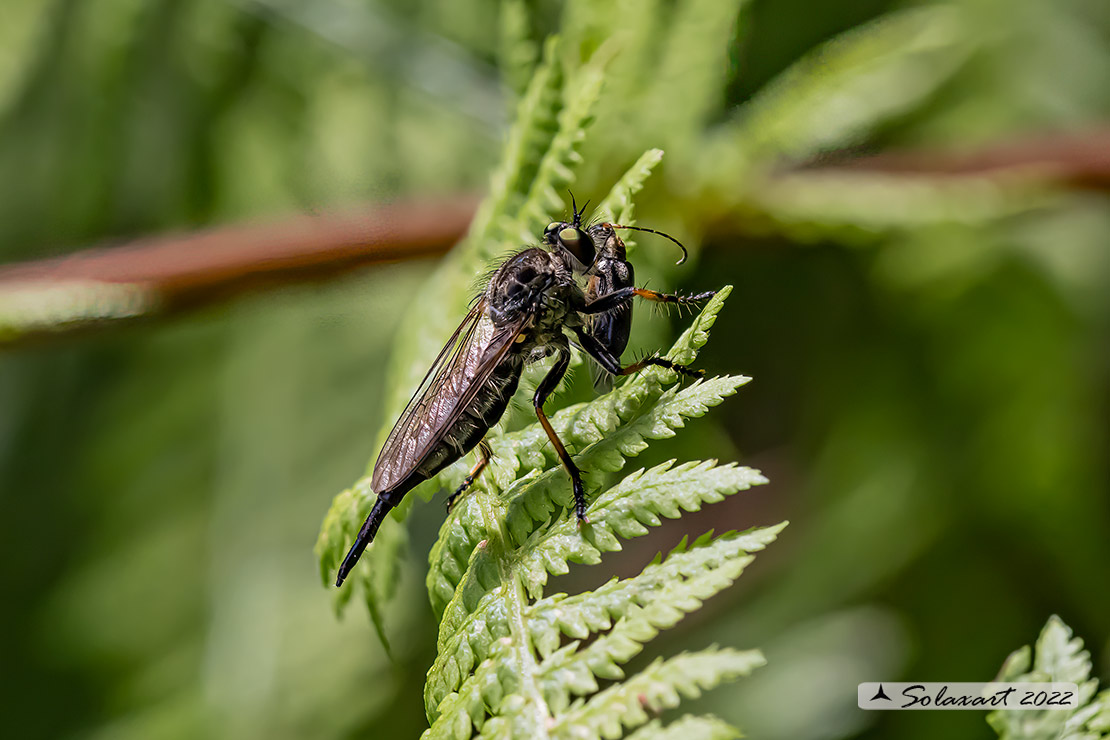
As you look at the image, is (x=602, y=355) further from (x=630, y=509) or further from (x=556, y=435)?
(x=630, y=509)

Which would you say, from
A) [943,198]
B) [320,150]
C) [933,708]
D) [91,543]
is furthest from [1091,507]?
[91,543]

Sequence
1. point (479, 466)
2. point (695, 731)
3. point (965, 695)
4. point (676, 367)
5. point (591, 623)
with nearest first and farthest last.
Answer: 1. point (695, 731)
2. point (591, 623)
3. point (676, 367)
4. point (479, 466)
5. point (965, 695)

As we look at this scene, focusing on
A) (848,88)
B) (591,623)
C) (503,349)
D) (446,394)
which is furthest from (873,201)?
(591,623)

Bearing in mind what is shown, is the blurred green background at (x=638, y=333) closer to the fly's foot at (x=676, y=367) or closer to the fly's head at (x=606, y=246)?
the fly's head at (x=606, y=246)

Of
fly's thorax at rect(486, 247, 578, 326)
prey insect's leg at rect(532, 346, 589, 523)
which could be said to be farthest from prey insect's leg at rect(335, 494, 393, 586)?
fly's thorax at rect(486, 247, 578, 326)

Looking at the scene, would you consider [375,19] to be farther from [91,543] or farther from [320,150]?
[91,543]

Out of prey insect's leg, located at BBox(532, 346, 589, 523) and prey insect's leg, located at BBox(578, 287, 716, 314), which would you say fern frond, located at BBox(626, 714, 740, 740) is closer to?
prey insect's leg, located at BBox(532, 346, 589, 523)
